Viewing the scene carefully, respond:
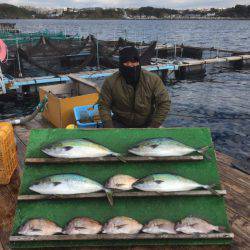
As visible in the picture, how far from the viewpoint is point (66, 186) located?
392 centimetres

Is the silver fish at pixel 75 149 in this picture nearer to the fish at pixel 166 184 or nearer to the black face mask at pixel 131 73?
the fish at pixel 166 184

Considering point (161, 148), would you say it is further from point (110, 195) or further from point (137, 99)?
point (137, 99)

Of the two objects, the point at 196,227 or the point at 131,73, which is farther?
the point at 131,73

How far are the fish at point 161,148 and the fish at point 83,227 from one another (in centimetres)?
107

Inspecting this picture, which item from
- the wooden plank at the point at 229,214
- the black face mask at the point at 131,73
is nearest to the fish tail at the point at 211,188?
the wooden plank at the point at 229,214

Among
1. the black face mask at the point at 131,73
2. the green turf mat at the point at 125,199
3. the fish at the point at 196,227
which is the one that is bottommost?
the fish at the point at 196,227

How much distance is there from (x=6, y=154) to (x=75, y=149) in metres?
1.73

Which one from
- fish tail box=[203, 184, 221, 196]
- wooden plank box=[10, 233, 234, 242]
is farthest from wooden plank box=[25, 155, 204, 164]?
wooden plank box=[10, 233, 234, 242]

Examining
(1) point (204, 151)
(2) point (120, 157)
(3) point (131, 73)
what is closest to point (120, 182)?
(2) point (120, 157)

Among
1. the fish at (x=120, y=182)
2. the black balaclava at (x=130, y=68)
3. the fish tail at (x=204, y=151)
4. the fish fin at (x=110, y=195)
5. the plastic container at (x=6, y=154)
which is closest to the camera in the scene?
the fish fin at (x=110, y=195)

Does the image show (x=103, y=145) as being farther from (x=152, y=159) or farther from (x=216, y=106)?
(x=216, y=106)

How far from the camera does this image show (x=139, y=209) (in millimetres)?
3920

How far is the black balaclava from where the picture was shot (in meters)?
5.11

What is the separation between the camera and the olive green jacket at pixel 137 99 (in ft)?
17.7
